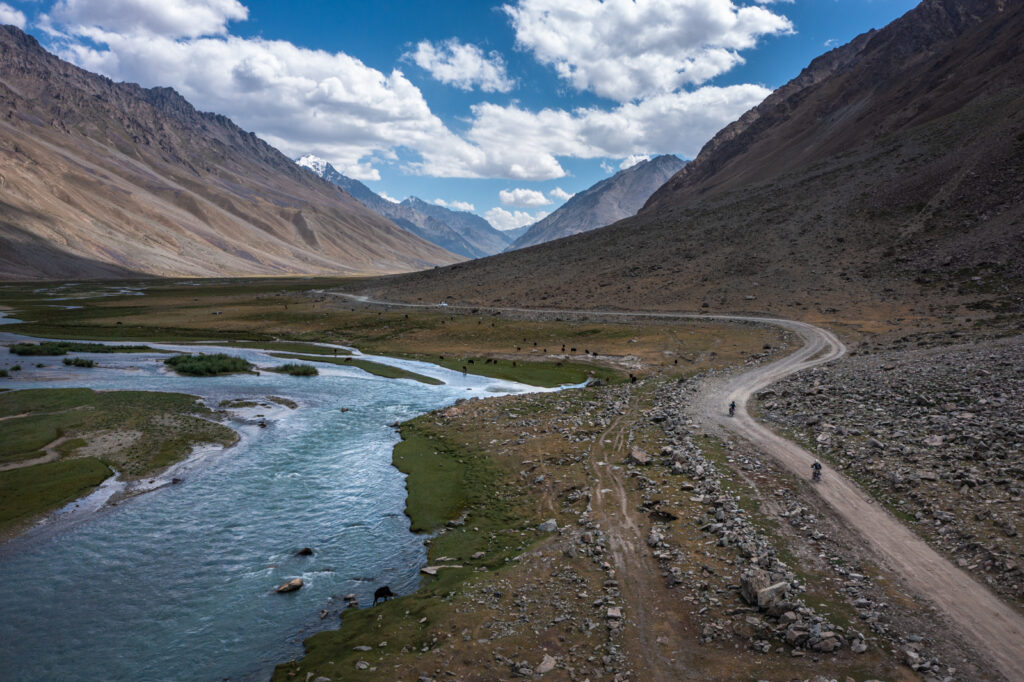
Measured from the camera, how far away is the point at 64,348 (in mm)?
66062

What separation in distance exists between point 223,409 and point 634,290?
8331cm

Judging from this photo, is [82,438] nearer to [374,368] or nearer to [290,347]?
[374,368]

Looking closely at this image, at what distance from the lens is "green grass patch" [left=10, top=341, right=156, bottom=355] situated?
6334 cm

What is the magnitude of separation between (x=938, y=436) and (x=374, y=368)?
2078 inches

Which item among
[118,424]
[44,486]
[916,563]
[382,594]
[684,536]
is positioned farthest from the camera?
[118,424]

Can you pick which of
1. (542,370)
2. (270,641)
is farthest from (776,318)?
(270,641)

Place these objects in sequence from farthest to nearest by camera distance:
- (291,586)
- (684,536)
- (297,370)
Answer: (297,370) → (684,536) → (291,586)

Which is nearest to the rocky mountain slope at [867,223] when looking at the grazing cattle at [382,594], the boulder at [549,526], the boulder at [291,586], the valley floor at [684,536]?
the valley floor at [684,536]

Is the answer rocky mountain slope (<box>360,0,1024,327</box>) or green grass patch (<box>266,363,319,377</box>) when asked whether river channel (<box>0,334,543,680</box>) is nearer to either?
green grass patch (<box>266,363,319,377</box>)

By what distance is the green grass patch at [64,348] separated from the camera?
63.3m

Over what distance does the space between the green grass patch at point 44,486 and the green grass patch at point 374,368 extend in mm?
30358

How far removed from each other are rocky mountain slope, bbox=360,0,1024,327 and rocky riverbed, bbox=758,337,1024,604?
3380cm

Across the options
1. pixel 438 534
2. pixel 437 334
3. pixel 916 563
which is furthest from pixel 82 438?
pixel 437 334

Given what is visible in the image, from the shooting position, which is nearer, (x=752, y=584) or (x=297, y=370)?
(x=752, y=584)
